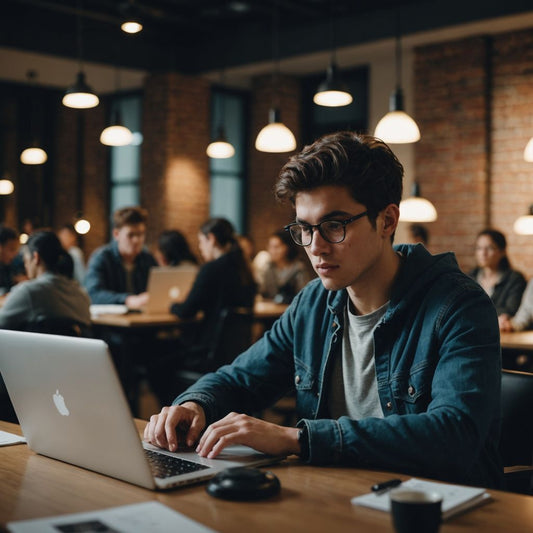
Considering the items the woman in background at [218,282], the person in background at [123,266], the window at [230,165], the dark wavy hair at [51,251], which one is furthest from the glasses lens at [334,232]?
the window at [230,165]

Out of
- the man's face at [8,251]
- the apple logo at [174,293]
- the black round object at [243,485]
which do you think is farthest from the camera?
the man's face at [8,251]

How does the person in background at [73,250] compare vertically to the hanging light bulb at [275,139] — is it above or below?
below

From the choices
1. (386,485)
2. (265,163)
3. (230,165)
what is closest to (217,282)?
(386,485)

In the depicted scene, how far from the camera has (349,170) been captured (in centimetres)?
170

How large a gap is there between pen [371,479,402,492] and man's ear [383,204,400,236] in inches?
25.6

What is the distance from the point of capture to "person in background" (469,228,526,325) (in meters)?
5.46

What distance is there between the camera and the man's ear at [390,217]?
1.79 m

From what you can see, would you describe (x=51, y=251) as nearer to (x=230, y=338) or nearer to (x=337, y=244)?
(x=230, y=338)

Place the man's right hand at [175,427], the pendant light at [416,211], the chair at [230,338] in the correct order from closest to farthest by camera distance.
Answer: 1. the man's right hand at [175,427]
2. the chair at [230,338]
3. the pendant light at [416,211]

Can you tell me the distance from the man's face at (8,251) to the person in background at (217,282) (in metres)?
1.93

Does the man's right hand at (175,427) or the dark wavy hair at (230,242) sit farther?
the dark wavy hair at (230,242)

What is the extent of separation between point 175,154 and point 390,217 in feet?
24.0

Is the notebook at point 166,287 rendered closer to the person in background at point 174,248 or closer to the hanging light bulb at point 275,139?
the person in background at point 174,248

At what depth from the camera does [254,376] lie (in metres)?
1.97
